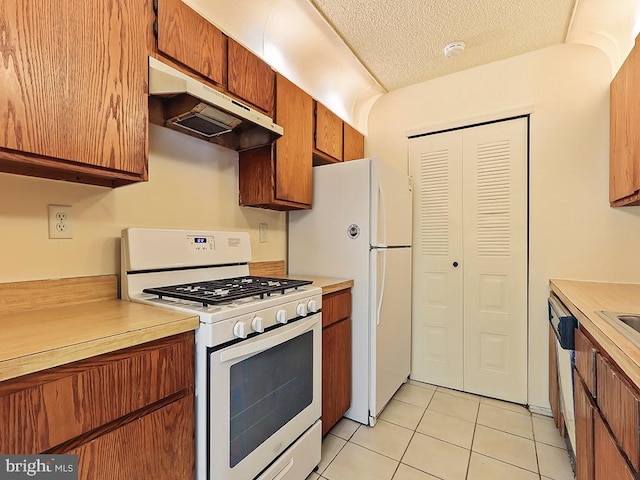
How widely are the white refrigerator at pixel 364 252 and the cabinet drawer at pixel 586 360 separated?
969 mm

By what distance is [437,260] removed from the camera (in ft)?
8.19

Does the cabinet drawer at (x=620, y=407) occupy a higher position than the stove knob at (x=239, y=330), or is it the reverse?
the stove knob at (x=239, y=330)

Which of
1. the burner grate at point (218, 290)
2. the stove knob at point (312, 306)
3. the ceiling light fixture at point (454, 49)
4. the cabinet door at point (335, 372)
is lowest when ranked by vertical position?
the cabinet door at point (335, 372)

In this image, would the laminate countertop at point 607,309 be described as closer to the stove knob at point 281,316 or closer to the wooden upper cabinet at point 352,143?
the stove knob at point 281,316

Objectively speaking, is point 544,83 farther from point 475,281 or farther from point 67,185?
point 67,185

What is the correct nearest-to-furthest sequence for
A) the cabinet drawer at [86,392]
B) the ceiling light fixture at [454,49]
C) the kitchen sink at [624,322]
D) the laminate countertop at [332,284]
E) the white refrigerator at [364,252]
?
1. the cabinet drawer at [86,392]
2. the kitchen sink at [624,322]
3. the laminate countertop at [332,284]
4. the white refrigerator at [364,252]
5. the ceiling light fixture at [454,49]

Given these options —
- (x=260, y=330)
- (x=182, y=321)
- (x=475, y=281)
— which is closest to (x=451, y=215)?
(x=475, y=281)

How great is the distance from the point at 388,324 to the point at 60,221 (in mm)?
1826

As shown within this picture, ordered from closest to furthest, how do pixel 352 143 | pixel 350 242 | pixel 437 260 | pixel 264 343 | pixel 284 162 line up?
pixel 264 343 < pixel 284 162 < pixel 350 242 < pixel 437 260 < pixel 352 143

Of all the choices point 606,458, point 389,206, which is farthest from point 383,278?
point 606,458

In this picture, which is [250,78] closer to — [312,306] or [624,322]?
[312,306]

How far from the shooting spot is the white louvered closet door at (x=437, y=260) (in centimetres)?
243

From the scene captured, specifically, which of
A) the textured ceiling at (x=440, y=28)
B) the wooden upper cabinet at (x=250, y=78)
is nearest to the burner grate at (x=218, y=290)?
the wooden upper cabinet at (x=250, y=78)

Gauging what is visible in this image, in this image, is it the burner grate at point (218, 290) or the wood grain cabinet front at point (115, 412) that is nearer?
the wood grain cabinet front at point (115, 412)
